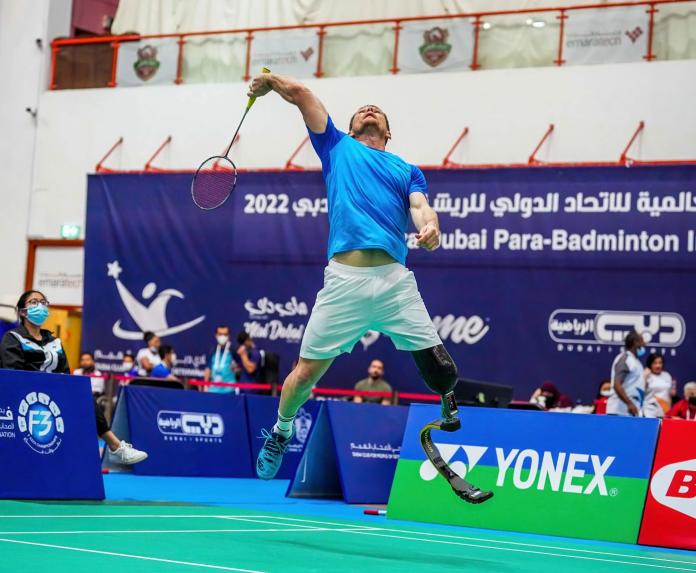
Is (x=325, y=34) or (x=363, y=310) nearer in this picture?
(x=363, y=310)

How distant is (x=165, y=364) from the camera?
63.1 ft

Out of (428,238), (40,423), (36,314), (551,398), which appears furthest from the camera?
(551,398)

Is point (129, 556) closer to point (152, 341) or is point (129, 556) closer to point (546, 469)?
point (546, 469)

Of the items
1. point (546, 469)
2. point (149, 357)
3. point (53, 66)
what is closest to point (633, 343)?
point (546, 469)

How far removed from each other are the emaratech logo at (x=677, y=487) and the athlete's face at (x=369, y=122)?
3.20m

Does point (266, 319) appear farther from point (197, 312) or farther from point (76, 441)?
point (76, 441)

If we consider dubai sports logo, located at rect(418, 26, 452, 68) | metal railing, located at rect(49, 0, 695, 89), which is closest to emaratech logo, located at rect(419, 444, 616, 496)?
metal railing, located at rect(49, 0, 695, 89)

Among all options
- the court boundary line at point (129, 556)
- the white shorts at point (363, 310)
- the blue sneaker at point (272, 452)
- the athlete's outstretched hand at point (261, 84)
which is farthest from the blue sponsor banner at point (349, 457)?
the court boundary line at point (129, 556)

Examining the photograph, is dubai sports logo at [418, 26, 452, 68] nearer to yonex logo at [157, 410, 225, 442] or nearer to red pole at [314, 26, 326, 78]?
red pole at [314, 26, 326, 78]

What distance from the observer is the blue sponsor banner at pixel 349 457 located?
11492mm

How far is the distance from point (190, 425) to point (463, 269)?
7.21 metres

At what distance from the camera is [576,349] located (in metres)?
18.8

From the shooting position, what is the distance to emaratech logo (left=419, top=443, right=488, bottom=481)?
949 centimetres

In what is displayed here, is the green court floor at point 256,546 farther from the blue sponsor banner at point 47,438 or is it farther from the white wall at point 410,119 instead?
the white wall at point 410,119
